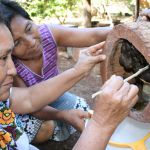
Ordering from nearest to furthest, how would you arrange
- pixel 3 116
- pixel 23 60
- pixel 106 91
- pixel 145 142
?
pixel 106 91 < pixel 145 142 < pixel 3 116 < pixel 23 60

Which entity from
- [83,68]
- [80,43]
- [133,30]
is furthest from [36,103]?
[133,30]

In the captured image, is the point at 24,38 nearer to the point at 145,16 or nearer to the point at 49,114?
the point at 49,114

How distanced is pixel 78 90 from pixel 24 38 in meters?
1.94

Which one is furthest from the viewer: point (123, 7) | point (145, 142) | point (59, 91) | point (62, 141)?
point (123, 7)

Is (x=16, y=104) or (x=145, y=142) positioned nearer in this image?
(x=145, y=142)

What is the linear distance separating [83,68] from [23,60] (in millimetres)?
601

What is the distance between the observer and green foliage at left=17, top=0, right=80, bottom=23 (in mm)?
6691

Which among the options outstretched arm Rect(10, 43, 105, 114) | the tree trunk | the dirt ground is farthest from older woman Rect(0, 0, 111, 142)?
the tree trunk

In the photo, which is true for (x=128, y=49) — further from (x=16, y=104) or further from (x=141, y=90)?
(x=16, y=104)

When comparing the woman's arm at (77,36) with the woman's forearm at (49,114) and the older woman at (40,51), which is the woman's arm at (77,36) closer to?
the older woman at (40,51)

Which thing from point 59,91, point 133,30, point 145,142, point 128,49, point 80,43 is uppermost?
point 133,30

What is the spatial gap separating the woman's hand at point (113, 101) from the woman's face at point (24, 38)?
2.83 feet

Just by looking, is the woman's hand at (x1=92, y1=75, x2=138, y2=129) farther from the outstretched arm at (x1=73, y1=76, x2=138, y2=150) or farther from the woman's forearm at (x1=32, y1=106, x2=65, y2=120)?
the woman's forearm at (x1=32, y1=106, x2=65, y2=120)

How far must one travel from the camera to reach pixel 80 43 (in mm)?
2172
